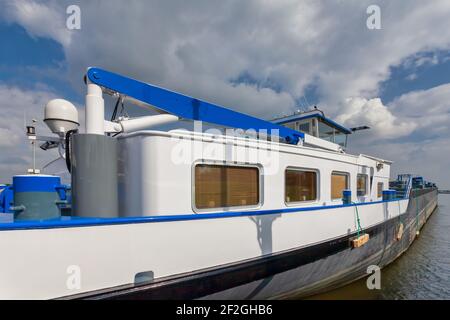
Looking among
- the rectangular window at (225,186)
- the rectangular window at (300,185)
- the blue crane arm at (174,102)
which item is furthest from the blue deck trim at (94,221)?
the blue crane arm at (174,102)

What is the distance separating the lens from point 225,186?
3158mm

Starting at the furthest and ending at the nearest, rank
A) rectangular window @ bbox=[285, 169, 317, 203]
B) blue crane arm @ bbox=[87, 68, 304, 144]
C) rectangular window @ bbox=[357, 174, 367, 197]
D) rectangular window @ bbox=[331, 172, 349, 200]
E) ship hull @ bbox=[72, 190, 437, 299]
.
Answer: rectangular window @ bbox=[357, 174, 367, 197], rectangular window @ bbox=[331, 172, 349, 200], rectangular window @ bbox=[285, 169, 317, 203], blue crane arm @ bbox=[87, 68, 304, 144], ship hull @ bbox=[72, 190, 437, 299]

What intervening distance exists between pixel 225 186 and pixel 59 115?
2432mm

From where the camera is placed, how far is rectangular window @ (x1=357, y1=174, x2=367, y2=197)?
18.6 feet

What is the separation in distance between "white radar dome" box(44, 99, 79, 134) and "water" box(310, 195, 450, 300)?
203 inches

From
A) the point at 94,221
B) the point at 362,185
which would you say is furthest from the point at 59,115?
the point at 362,185

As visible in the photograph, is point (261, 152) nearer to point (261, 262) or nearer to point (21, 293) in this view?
point (261, 262)

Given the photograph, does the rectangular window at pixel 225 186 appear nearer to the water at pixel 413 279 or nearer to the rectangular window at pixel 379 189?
the water at pixel 413 279

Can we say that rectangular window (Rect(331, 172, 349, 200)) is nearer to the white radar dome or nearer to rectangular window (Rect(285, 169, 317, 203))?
rectangular window (Rect(285, 169, 317, 203))

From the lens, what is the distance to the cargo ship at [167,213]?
2127 millimetres

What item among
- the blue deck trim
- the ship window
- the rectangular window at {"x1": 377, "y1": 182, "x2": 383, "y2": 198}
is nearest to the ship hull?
the blue deck trim

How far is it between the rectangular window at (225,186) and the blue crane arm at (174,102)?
1.08 m

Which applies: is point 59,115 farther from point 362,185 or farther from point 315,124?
point 362,185
